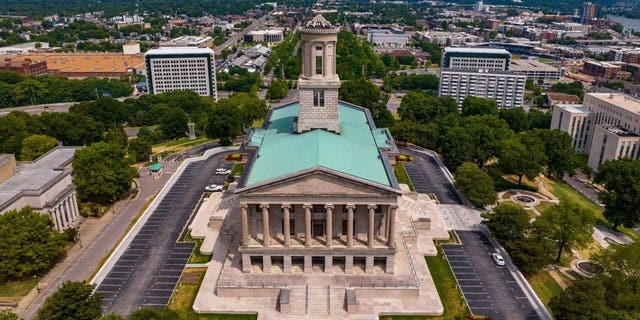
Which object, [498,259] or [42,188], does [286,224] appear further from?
[42,188]

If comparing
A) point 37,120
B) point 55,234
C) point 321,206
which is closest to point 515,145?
point 321,206

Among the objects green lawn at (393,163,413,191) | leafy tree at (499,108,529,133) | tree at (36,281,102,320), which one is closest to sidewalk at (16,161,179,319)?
tree at (36,281,102,320)

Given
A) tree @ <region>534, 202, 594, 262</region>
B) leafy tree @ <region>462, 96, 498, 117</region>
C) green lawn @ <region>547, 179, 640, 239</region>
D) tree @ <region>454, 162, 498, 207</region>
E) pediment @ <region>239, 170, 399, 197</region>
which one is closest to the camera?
pediment @ <region>239, 170, 399, 197</region>

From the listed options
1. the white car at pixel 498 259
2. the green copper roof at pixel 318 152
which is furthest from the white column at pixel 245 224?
the white car at pixel 498 259

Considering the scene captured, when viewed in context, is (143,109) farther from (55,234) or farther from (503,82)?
(503,82)

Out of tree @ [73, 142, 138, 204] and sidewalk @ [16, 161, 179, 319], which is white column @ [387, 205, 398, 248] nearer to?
sidewalk @ [16, 161, 179, 319]
